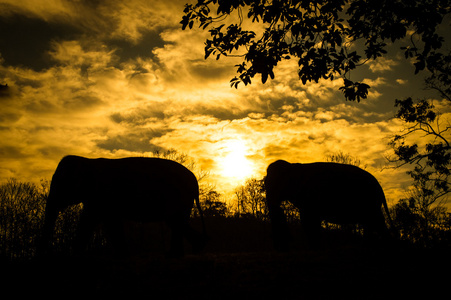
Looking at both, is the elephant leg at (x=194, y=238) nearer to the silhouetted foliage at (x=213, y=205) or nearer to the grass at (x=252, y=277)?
the grass at (x=252, y=277)

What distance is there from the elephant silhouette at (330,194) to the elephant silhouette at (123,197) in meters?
3.05

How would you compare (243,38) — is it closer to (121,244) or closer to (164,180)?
(164,180)

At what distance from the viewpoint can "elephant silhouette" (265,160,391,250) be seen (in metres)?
9.95

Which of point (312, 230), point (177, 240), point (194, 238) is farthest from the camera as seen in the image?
point (312, 230)

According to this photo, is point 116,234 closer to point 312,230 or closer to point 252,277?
point 252,277

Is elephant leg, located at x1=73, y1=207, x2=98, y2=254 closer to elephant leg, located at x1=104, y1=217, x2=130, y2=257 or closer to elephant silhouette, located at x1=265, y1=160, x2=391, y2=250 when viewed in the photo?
elephant leg, located at x1=104, y1=217, x2=130, y2=257

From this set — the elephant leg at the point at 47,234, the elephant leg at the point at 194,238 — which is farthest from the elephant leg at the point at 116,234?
the elephant leg at the point at 194,238

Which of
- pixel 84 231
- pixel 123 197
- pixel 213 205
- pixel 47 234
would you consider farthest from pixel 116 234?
pixel 213 205

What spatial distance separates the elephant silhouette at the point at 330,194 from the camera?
9.95m

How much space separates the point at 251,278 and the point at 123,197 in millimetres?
5234

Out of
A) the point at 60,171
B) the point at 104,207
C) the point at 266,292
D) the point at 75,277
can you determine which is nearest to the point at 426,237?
the point at 266,292

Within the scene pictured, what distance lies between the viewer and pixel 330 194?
A: 10.0m

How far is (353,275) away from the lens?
14.6 feet

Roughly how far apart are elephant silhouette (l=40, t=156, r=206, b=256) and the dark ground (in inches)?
91.4
